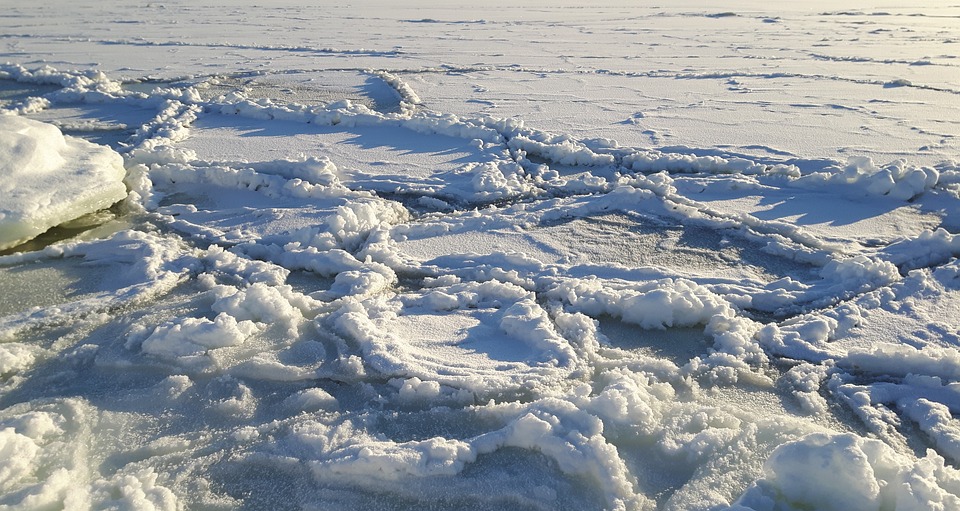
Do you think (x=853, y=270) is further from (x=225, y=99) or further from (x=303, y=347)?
(x=225, y=99)

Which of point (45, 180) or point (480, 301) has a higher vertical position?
point (45, 180)

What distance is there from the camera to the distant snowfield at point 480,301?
2.50 m

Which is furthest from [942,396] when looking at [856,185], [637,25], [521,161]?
[637,25]

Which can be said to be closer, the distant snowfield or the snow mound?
the distant snowfield

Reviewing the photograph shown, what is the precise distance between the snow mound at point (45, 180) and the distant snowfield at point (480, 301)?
22mm

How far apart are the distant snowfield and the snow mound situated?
0.02 meters

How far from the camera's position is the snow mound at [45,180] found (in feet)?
13.6

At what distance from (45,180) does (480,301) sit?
310 cm

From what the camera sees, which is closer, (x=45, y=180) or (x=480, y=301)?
(x=480, y=301)

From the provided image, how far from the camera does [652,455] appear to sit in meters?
2.61

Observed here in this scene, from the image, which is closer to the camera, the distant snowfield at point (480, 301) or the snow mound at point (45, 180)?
the distant snowfield at point (480, 301)

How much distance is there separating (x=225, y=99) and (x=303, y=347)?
527cm

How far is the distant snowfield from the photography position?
2504mm

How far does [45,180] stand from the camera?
4523 mm
